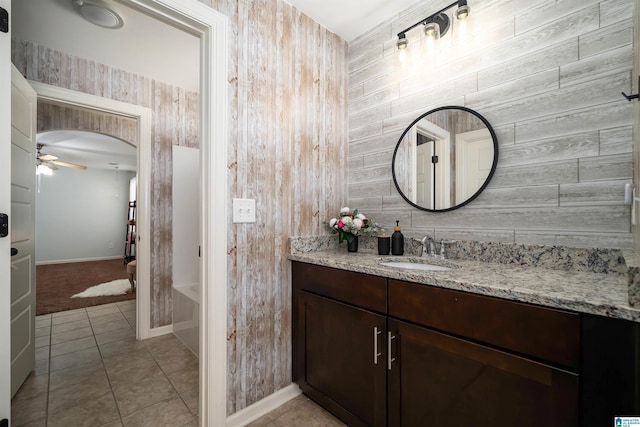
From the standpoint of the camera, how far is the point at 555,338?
854 millimetres

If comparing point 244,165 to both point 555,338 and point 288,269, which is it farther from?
point 555,338

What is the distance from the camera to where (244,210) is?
1.59 metres

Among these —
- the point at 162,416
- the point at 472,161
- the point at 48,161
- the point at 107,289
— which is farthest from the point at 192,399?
the point at 48,161

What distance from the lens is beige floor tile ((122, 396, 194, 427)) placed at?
5.16 feet

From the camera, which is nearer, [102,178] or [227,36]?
[227,36]

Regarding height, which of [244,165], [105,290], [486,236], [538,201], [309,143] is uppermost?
[309,143]

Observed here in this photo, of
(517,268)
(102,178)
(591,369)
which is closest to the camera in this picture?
(591,369)

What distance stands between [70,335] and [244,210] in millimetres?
2598

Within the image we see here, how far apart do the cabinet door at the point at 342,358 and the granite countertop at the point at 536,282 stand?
10.8 inches

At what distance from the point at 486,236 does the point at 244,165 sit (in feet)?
4.68

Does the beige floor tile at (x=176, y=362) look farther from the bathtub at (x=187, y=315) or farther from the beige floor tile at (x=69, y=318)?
the beige floor tile at (x=69, y=318)

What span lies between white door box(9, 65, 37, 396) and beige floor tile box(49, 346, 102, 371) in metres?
0.16

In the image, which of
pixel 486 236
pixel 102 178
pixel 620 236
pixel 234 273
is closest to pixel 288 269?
pixel 234 273

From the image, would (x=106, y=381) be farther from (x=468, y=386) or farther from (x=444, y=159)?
(x=444, y=159)
